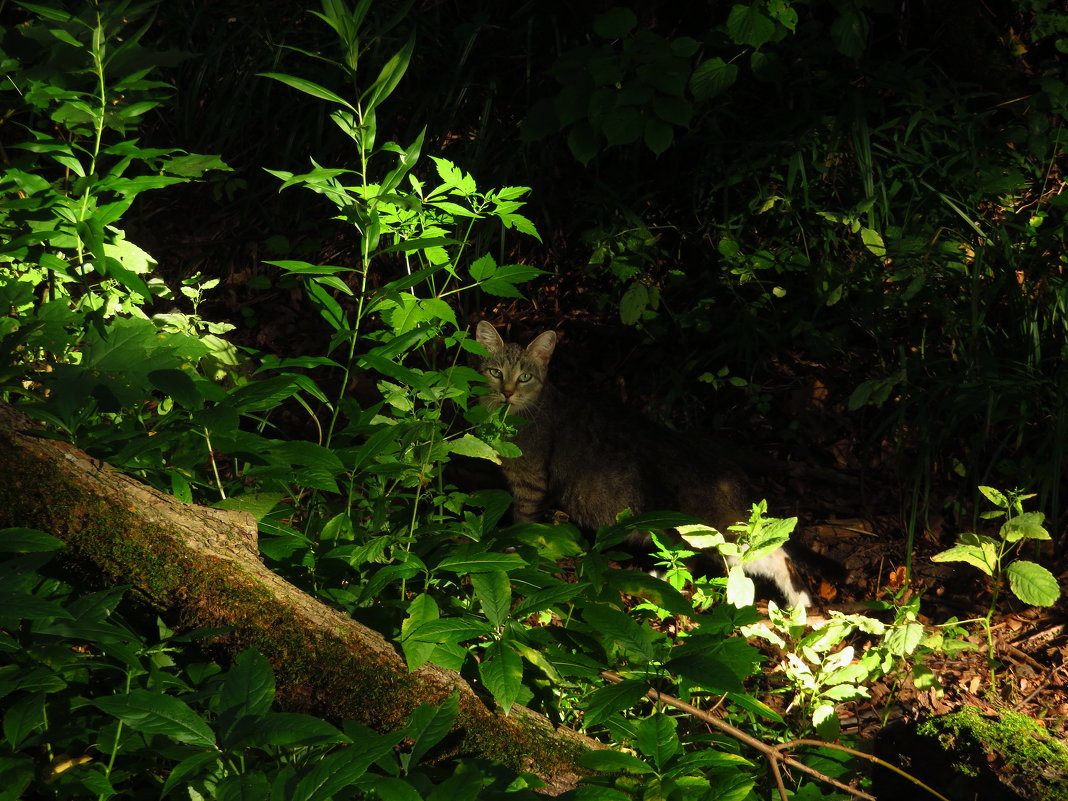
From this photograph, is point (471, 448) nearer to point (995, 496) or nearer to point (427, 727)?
point (427, 727)

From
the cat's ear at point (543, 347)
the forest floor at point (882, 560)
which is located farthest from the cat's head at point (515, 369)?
the forest floor at point (882, 560)

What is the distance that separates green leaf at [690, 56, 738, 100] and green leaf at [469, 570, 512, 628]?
3.66 meters

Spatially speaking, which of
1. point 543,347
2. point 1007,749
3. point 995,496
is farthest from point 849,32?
point 1007,749

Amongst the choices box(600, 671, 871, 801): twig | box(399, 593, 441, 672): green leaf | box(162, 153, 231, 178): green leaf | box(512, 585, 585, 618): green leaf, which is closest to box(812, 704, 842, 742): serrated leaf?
box(600, 671, 871, 801): twig

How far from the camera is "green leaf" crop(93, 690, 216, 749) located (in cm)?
131

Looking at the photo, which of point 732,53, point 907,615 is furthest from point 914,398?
point 732,53

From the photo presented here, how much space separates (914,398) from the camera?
4.02 m

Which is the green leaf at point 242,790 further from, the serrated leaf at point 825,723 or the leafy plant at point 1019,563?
the leafy plant at point 1019,563

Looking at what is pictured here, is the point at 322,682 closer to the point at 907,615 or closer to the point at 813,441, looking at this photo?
the point at 907,615

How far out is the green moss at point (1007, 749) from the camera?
6.80 feet

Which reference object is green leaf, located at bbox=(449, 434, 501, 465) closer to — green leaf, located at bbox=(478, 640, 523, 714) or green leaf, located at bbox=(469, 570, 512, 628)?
green leaf, located at bbox=(469, 570, 512, 628)

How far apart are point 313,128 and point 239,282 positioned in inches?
44.2

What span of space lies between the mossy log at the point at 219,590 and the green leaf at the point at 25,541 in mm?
163

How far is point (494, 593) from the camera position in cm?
165
